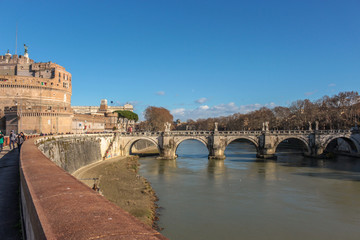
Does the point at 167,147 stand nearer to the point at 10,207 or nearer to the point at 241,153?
A: the point at 241,153

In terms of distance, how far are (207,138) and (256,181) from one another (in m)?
20.3

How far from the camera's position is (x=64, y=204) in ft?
13.7

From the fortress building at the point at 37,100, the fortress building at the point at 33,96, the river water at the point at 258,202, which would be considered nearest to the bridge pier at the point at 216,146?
the river water at the point at 258,202

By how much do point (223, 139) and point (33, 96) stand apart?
128 feet

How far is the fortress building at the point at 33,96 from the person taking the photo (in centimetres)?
4494

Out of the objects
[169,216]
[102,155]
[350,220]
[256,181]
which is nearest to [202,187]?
[256,181]

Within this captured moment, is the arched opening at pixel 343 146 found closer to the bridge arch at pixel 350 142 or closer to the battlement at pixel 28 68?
the bridge arch at pixel 350 142

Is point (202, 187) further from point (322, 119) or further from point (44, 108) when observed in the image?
point (322, 119)

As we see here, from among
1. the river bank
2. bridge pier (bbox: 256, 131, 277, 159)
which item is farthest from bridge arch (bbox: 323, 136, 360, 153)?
the river bank

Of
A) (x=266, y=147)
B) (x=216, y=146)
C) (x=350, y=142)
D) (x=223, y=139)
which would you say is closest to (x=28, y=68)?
(x=216, y=146)

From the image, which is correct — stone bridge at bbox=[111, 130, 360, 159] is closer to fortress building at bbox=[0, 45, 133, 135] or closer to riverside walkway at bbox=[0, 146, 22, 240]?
fortress building at bbox=[0, 45, 133, 135]

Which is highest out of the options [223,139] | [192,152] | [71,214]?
[71,214]

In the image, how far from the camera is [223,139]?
49062mm

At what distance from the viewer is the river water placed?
1664cm
